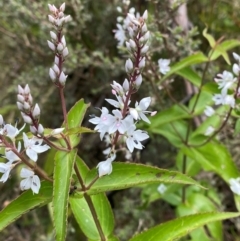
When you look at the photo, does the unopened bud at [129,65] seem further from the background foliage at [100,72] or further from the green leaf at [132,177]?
the background foliage at [100,72]

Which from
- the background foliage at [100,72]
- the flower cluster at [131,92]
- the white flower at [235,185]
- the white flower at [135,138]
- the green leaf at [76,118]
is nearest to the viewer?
the flower cluster at [131,92]

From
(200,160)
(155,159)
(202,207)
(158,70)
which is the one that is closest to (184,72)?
(158,70)

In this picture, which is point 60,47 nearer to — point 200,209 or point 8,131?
point 8,131

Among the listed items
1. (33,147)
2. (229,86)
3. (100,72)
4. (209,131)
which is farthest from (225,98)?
(100,72)

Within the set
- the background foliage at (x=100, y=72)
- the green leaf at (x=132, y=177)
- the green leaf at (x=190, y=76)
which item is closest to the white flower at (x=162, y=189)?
the background foliage at (x=100, y=72)

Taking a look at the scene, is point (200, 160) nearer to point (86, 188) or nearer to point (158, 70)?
point (158, 70)

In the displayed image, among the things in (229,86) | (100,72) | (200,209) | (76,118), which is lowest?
(200,209)

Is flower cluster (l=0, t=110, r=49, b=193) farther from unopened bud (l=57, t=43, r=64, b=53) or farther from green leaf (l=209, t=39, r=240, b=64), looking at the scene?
green leaf (l=209, t=39, r=240, b=64)
